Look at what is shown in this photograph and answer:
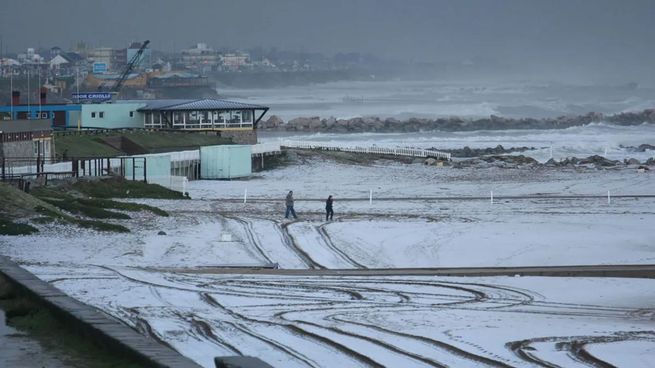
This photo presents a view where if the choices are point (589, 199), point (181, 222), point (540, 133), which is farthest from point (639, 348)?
point (540, 133)

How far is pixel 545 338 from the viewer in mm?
14281

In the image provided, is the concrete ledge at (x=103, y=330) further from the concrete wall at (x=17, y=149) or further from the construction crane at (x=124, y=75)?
the construction crane at (x=124, y=75)

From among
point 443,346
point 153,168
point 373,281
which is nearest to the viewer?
point 443,346

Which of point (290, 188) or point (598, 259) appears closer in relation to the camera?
point (598, 259)

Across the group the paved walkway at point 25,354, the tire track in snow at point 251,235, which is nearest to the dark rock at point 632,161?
A: the tire track in snow at point 251,235

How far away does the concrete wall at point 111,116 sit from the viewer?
58.4m

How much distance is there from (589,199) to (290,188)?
930cm

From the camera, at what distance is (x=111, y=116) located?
59.2 meters

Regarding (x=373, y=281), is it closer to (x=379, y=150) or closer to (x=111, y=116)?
(x=379, y=150)

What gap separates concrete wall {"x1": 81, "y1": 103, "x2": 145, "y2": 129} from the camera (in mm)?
58375

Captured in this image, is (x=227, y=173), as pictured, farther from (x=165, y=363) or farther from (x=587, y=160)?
→ (x=165, y=363)

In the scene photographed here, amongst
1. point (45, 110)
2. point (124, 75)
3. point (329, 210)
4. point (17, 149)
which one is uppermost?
point (124, 75)

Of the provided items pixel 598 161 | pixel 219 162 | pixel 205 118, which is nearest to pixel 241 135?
pixel 205 118

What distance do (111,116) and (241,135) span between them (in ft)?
19.6
